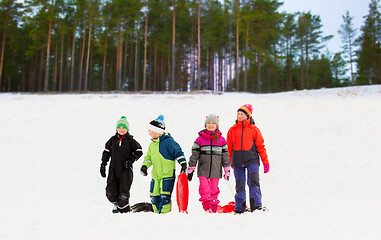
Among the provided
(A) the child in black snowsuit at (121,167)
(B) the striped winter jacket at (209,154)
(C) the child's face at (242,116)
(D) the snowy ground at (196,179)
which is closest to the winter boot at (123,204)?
(A) the child in black snowsuit at (121,167)

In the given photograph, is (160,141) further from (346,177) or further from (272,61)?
Result: (272,61)

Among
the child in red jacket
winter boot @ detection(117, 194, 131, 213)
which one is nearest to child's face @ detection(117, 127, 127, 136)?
winter boot @ detection(117, 194, 131, 213)

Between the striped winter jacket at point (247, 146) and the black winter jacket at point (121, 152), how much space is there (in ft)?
5.21

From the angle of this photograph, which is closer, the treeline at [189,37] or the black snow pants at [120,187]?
the black snow pants at [120,187]

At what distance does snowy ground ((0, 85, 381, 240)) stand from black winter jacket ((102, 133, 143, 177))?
0.77m

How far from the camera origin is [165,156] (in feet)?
13.1

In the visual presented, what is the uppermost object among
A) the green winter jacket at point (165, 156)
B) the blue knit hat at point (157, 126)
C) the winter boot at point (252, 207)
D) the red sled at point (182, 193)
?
the blue knit hat at point (157, 126)

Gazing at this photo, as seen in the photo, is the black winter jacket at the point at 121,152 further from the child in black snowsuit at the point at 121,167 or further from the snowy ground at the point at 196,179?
the snowy ground at the point at 196,179

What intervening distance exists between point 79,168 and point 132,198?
1867 millimetres

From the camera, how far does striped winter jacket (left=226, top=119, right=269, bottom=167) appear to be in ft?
13.4

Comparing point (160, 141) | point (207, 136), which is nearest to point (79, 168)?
point (160, 141)

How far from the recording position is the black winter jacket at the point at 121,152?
Result: 13.4ft

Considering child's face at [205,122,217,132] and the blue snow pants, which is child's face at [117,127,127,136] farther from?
the blue snow pants

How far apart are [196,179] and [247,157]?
210 centimetres
